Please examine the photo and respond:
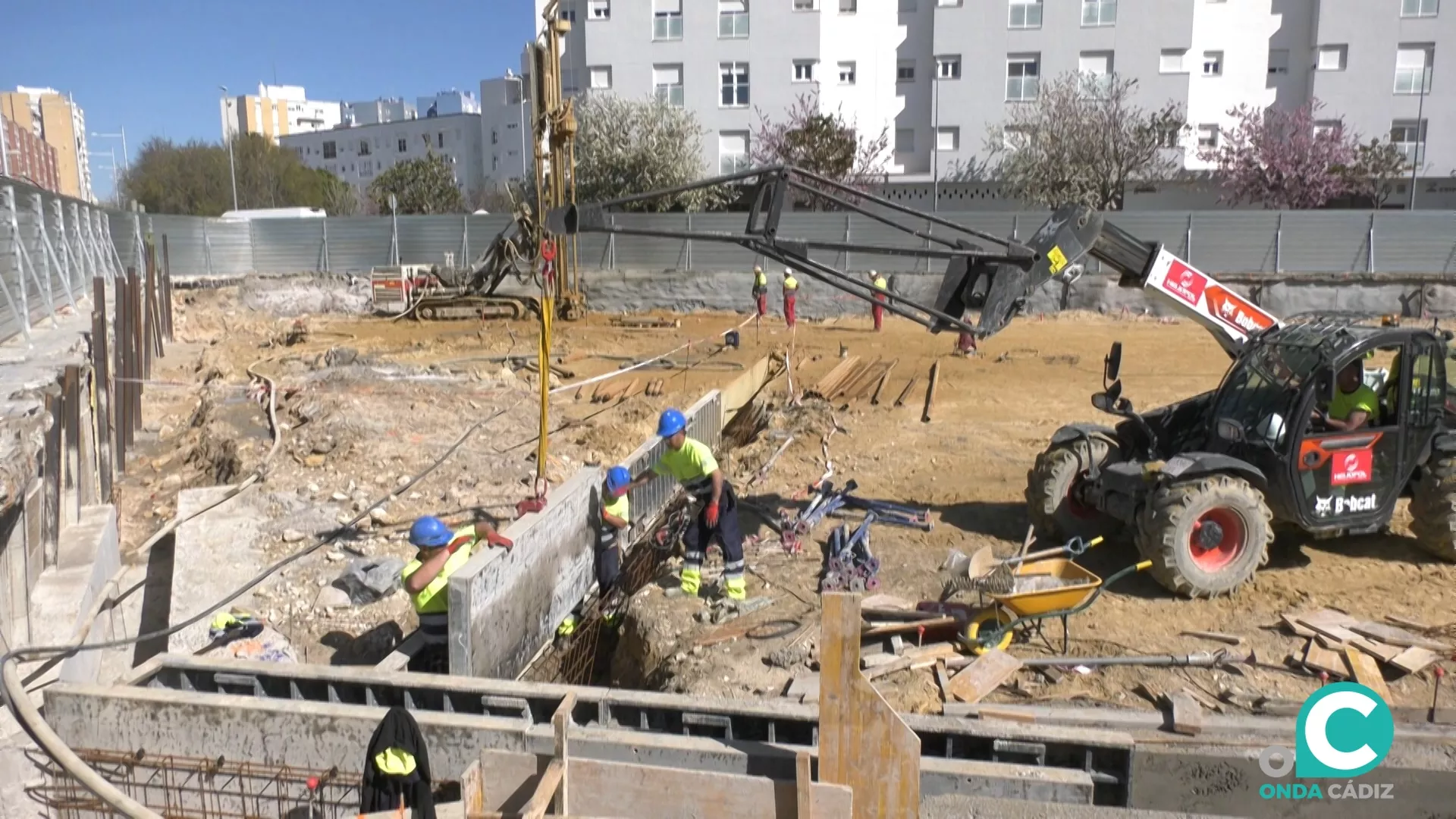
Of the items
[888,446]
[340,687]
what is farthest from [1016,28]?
[340,687]

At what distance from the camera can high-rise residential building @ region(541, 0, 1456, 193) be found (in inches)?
1415

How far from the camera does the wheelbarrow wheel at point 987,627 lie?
6.28m

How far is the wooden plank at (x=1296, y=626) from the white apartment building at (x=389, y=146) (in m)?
59.8

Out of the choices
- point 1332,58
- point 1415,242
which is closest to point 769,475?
point 1415,242

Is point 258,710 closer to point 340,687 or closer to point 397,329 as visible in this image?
point 340,687

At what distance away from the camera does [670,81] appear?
130ft

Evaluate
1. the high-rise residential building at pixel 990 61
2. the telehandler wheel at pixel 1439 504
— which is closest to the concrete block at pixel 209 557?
the telehandler wheel at pixel 1439 504

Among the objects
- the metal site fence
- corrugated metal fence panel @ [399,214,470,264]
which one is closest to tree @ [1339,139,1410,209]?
the metal site fence

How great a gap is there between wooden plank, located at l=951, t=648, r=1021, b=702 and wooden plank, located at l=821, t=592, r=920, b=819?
64.7 inches

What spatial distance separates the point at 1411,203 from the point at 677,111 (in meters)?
25.9

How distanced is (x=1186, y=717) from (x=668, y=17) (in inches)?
1507

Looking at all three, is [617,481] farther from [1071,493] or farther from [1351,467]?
[1351,467]

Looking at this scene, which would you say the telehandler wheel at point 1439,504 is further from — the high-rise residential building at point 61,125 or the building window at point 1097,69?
the high-rise residential building at point 61,125

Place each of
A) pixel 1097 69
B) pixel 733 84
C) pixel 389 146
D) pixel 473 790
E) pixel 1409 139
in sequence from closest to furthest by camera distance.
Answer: pixel 473 790, pixel 1409 139, pixel 1097 69, pixel 733 84, pixel 389 146
